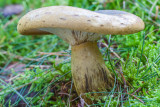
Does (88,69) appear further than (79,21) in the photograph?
Yes

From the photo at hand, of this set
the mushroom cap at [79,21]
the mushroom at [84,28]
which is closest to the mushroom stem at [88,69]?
the mushroom at [84,28]

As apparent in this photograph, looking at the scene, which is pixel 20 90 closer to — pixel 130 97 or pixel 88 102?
pixel 88 102

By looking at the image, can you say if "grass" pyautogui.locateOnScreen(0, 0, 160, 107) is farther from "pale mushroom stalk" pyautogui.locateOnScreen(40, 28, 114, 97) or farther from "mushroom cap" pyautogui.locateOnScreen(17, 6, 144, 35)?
"mushroom cap" pyautogui.locateOnScreen(17, 6, 144, 35)

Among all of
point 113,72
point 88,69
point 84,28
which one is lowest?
point 113,72

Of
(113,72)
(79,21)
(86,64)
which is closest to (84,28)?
(79,21)

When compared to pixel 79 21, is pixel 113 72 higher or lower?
lower

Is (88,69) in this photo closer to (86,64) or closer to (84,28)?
(86,64)

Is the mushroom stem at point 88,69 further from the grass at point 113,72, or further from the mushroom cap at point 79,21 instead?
the mushroom cap at point 79,21

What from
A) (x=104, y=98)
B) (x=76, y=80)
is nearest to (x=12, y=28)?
(x=76, y=80)

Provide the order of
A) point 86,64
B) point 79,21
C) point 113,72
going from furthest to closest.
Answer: point 113,72 < point 86,64 < point 79,21
